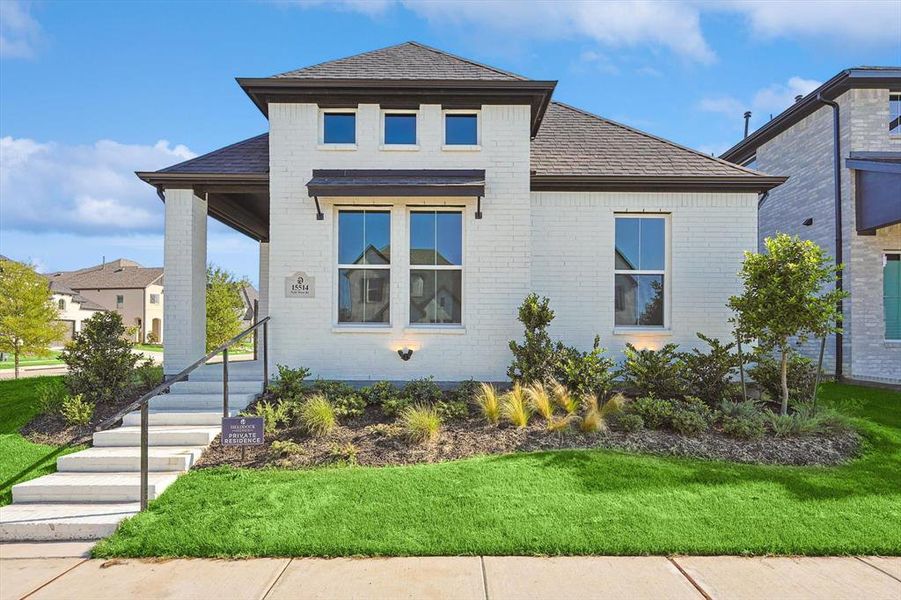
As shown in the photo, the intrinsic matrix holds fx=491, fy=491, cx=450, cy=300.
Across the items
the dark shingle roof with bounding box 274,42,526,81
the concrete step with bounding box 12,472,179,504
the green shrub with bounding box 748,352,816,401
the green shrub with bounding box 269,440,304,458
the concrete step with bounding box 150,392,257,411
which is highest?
the dark shingle roof with bounding box 274,42,526,81

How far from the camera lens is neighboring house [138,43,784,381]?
28.0 feet

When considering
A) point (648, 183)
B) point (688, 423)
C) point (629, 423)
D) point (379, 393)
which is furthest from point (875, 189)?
point (379, 393)

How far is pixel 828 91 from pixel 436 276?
10.5 meters

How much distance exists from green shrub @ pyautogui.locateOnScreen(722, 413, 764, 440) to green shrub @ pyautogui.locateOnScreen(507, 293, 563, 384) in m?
2.46

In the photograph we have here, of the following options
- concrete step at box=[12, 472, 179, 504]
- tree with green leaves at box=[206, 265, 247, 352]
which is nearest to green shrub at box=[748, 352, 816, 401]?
concrete step at box=[12, 472, 179, 504]

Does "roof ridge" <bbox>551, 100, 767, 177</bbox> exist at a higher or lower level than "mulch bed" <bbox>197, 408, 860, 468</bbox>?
higher

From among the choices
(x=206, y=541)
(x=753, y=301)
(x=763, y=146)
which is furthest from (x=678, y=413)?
(x=763, y=146)

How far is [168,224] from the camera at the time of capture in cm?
875

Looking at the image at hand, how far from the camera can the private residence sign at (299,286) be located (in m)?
8.52

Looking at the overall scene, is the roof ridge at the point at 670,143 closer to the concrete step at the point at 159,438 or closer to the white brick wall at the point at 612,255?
the white brick wall at the point at 612,255

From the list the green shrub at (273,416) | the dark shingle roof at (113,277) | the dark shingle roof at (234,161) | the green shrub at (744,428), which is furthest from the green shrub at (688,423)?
the dark shingle roof at (113,277)

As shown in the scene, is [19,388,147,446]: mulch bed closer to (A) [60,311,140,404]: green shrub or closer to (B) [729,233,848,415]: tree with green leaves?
(A) [60,311,140,404]: green shrub

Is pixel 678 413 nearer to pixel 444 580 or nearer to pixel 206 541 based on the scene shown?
pixel 444 580

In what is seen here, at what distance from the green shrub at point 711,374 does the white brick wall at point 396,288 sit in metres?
2.81
